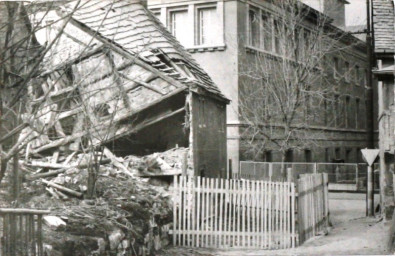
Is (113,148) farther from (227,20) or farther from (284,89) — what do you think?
(227,20)

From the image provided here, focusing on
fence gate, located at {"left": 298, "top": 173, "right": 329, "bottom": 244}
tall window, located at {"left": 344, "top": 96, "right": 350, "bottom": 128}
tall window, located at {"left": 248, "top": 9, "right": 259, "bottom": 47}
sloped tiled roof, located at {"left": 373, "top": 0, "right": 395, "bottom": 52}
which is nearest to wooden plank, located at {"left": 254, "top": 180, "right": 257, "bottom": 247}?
fence gate, located at {"left": 298, "top": 173, "right": 329, "bottom": 244}

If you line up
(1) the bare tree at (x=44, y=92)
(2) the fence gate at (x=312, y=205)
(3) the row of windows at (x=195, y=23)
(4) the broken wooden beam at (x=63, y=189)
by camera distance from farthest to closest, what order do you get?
(3) the row of windows at (x=195, y=23) → (2) the fence gate at (x=312, y=205) → (4) the broken wooden beam at (x=63, y=189) → (1) the bare tree at (x=44, y=92)

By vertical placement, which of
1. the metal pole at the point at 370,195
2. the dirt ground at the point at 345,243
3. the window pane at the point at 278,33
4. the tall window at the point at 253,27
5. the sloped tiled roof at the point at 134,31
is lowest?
the dirt ground at the point at 345,243

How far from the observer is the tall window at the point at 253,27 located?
65.3ft

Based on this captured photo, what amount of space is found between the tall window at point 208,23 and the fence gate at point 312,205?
9.14 metres

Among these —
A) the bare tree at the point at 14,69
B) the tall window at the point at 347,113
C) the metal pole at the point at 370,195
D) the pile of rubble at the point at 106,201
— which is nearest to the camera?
the bare tree at the point at 14,69

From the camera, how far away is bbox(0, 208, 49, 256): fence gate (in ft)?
16.0

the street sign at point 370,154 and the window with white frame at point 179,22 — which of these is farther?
the window with white frame at point 179,22

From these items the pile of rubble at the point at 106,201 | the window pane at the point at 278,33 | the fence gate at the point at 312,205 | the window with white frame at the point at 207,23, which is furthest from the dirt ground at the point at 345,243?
the window with white frame at the point at 207,23

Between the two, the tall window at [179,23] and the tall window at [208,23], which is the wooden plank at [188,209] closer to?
the tall window at [208,23]

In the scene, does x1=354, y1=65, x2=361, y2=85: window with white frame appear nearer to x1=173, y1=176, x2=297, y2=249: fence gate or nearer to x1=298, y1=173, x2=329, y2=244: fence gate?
x1=298, y1=173, x2=329, y2=244: fence gate

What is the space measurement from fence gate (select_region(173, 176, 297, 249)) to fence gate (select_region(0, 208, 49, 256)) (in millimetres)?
4716

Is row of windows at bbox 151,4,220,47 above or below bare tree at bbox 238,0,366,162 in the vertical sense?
above

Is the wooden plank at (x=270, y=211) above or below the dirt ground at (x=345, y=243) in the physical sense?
above
